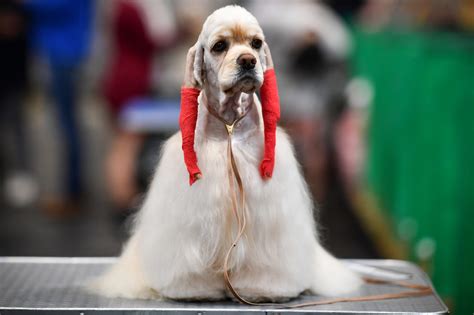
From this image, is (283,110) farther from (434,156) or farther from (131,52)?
(434,156)

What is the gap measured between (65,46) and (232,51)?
343cm

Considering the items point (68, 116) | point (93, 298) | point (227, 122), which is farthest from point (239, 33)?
point (68, 116)

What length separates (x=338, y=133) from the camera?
711 centimetres

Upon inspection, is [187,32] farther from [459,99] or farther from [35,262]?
[35,262]

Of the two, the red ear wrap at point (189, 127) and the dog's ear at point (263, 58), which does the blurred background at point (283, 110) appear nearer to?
the dog's ear at point (263, 58)

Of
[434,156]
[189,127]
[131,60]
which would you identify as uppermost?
[131,60]

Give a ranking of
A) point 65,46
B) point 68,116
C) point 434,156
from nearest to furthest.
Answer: point 434,156
point 65,46
point 68,116

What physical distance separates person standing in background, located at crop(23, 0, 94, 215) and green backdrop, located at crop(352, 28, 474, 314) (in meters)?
2.00

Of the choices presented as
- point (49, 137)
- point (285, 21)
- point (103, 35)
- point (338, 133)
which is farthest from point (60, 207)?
point (103, 35)

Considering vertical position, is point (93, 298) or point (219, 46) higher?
point (219, 46)

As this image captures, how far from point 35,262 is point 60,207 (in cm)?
298

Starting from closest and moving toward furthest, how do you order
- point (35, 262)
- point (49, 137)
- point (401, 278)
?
point (401, 278), point (35, 262), point (49, 137)

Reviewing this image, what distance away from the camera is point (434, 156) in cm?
347

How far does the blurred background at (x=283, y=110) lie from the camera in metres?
4.13
